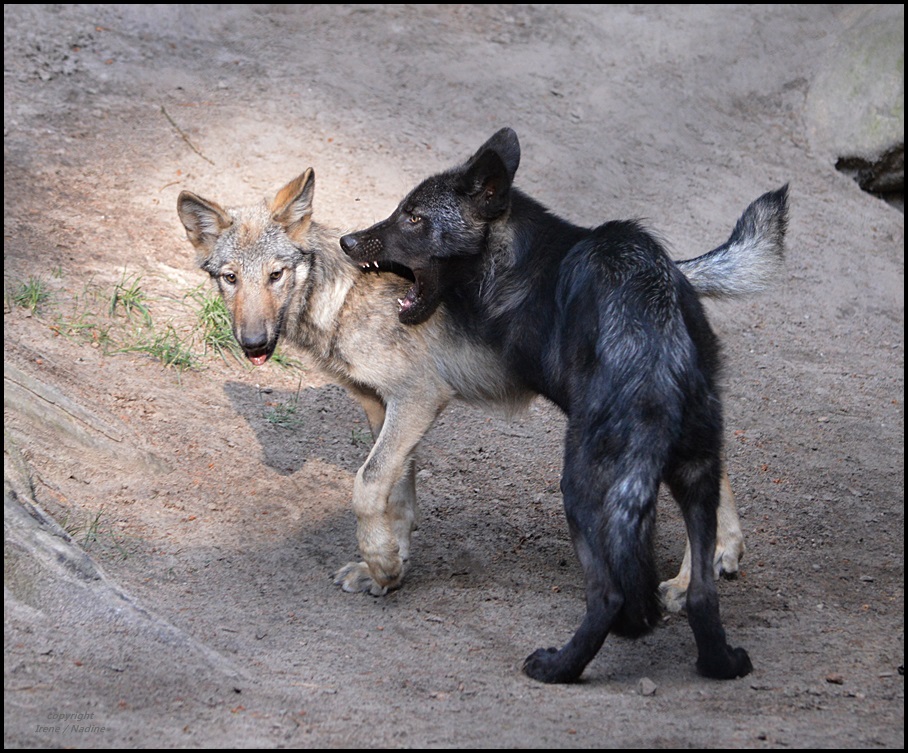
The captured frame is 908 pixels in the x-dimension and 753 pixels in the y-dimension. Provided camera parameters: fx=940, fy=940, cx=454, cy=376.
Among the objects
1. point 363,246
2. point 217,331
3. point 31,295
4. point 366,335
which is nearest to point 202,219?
point 363,246

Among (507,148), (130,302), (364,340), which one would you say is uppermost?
(507,148)

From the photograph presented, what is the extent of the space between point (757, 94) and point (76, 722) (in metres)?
10.00

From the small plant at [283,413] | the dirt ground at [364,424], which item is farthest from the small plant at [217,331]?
the small plant at [283,413]

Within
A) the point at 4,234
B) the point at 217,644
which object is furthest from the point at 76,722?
the point at 4,234

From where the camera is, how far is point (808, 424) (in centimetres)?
703

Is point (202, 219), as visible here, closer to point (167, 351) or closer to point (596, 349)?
point (167, 351)

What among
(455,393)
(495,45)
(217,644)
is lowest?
(217,644)

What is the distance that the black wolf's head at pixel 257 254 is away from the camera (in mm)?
5141

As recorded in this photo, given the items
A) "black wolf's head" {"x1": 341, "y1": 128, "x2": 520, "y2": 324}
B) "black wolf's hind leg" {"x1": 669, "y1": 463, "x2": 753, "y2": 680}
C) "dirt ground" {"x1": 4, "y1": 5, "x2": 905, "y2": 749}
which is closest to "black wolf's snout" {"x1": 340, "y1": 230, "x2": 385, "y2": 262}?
"black wolf's head" {"x1": 341, "y1": 128, "x2": 520, "y2": 324}

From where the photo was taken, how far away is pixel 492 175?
503cm

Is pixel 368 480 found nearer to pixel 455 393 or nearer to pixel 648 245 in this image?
pixel 455 393

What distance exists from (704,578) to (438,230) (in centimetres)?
234

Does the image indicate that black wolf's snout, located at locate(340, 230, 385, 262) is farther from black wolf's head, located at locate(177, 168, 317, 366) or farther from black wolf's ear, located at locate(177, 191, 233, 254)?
black wolf's ear, located at locate(177, 191, 233, 254)

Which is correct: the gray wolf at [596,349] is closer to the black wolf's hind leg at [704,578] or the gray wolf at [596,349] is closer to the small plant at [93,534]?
the black wolf's hind leg at [704,578]
